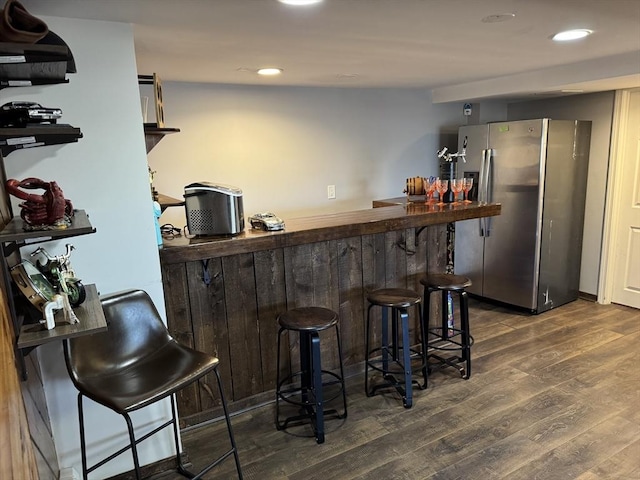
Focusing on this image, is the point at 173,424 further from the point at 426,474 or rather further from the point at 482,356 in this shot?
the point at 482,356

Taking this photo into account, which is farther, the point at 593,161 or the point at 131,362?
the point at 593,161

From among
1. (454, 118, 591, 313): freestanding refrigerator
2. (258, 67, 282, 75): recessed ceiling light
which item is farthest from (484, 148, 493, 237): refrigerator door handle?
(258, 67, 282, 75): recessed ceiling light

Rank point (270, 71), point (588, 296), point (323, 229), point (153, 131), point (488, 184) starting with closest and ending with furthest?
point (153, 131), point (323, 229), point (270, 71), point (488, 184), point (588, 296)

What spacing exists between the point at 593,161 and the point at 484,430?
299cm

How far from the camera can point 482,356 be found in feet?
10.6

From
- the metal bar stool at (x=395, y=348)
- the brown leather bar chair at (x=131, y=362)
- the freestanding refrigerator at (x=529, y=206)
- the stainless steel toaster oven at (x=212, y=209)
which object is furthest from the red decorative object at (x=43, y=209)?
the freestanding refrigerator at (x=529, y=206)

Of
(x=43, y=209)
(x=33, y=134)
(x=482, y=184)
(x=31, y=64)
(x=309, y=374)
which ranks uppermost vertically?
(x=31, y=64)

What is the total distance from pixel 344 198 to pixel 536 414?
2450 mm

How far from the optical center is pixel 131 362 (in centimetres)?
186

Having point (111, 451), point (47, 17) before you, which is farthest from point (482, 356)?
point (47, 17)

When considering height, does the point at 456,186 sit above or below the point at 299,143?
below

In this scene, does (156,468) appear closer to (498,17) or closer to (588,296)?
(498,17)

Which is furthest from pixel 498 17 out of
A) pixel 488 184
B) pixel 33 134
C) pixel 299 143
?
pixel 488 184

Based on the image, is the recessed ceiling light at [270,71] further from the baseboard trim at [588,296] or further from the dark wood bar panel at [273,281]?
the baseboard trim at [588,296]
